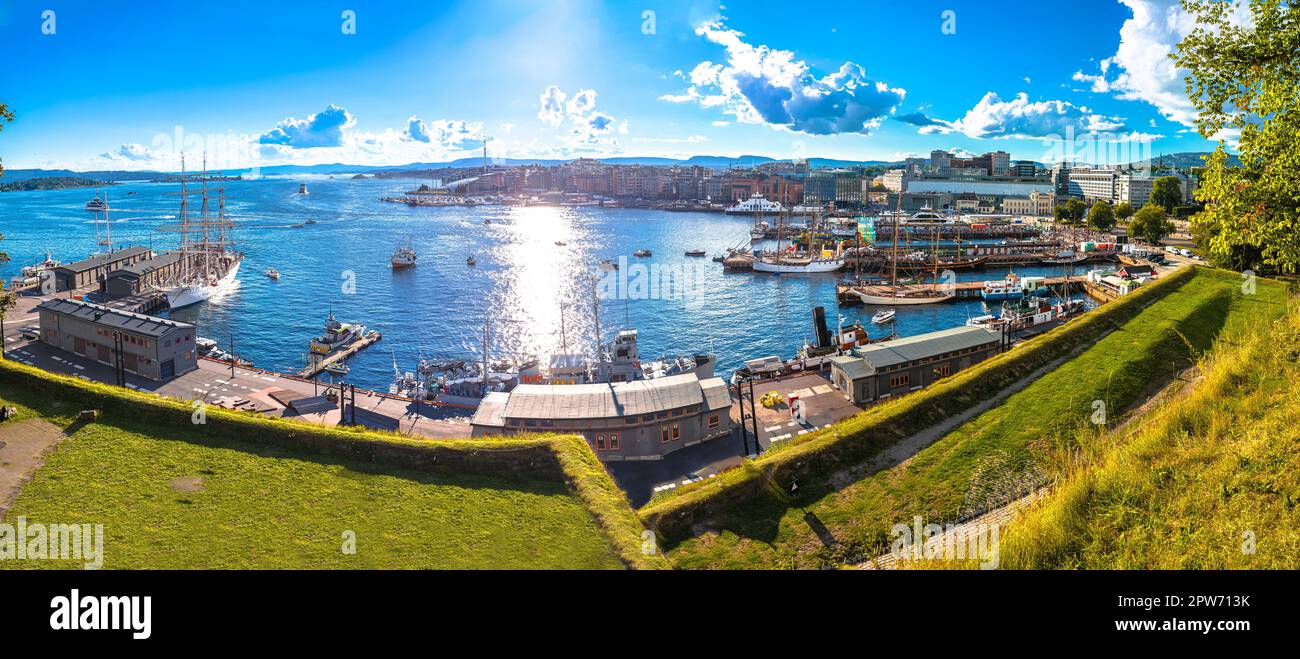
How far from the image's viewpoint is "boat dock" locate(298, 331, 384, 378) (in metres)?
29.1

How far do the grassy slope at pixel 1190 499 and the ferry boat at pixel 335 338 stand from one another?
102 ft

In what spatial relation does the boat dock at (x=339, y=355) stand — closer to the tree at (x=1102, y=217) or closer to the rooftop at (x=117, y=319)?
the rooftop at (x=117, y=319)

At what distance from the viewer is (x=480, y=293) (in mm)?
49719

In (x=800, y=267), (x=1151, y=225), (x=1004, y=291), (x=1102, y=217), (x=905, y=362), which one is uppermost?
(x=1102, y=217)

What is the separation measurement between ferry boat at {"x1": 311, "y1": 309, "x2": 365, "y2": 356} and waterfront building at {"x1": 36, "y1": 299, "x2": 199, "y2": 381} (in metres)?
5.68

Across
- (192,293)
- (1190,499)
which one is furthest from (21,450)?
(192,293)

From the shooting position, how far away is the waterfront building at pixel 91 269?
42281 millimetres

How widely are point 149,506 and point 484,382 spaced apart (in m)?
17.1

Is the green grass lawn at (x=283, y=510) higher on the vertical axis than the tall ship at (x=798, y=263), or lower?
lower

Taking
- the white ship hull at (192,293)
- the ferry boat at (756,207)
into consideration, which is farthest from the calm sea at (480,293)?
the ferry boat at (756,207)

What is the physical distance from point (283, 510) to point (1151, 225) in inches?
2913

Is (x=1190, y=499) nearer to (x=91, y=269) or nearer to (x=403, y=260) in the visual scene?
(x=91, y=269)
